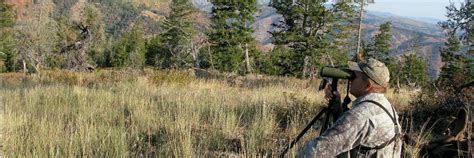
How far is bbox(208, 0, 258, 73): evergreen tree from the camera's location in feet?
122

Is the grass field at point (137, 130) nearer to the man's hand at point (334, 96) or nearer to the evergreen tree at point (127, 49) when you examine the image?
the man's hand at point (334, 96)

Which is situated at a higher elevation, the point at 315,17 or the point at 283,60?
the point at 315,17

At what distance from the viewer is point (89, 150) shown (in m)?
3.81

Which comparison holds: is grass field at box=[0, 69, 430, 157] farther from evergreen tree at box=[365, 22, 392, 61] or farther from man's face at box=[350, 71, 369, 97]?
evergreen tree at box=[365, 22, 392, 61]

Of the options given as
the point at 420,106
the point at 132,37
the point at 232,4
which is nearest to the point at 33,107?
the point at 420,106

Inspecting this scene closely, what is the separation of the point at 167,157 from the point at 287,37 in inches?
1365

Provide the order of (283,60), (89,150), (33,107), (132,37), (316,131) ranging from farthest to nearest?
(132,37)
(283,60)
(33,107)
(316,131)
(89,150)

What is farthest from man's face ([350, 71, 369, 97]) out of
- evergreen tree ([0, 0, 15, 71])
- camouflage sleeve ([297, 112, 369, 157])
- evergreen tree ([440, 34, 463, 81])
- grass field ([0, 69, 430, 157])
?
evergreen tree ([0, 0, 15, 71])

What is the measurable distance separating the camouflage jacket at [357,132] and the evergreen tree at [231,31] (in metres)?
34.3

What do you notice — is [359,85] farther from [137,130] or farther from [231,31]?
[231,31]

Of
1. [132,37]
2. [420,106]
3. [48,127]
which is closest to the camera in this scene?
[48,127]

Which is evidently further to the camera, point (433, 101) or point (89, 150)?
point (433, 101)

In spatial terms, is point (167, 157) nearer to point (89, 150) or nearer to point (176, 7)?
point (89, 150)

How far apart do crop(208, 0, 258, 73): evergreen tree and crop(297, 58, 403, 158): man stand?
3421 centimetres
